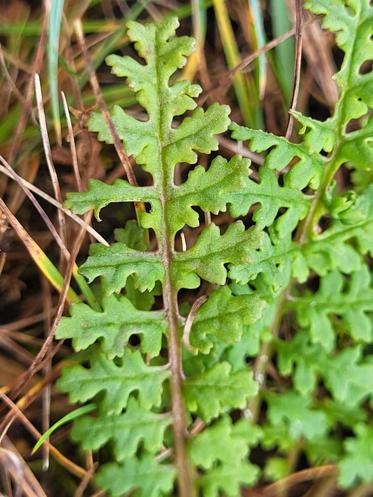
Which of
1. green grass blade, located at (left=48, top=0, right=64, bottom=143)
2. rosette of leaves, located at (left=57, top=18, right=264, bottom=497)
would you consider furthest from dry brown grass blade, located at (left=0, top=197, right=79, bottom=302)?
green grass blade, located at (left=48, top=0, right=64, bottom=143)

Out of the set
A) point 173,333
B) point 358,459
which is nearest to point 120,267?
point 173,333

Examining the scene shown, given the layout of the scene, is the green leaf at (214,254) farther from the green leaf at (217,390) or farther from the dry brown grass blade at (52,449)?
the dry brown grass blade at (52,449)

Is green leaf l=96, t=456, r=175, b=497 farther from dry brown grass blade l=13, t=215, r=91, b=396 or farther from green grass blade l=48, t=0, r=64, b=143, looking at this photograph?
green grass blade l=48, t=0, r=64, b=143

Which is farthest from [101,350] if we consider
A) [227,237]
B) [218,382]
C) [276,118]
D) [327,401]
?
[276,118]

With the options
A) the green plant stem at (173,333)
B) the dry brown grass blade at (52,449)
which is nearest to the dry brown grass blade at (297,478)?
the green plant stem at (173,333)

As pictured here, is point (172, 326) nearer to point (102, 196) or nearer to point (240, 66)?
point (102, 196)

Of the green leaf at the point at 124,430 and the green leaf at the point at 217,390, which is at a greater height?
the green leaf at the point at 217,390
